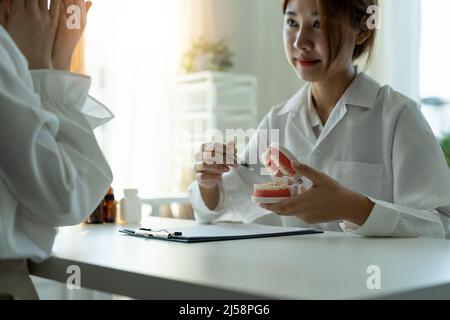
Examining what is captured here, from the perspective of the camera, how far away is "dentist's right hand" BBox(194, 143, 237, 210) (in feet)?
4.65

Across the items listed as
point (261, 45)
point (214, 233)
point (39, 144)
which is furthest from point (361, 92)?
point (261, 45)

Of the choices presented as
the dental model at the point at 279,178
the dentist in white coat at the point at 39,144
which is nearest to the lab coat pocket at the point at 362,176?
the dental model at the point at 279,178

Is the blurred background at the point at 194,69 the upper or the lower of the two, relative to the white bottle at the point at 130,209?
upper

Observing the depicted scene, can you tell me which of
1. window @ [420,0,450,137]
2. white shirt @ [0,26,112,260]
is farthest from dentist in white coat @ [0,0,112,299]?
window @ [420,0,450,137]

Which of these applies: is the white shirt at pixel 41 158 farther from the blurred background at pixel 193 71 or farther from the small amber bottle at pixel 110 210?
the blurred background at pixel 193 71

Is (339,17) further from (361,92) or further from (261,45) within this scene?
(261,45)

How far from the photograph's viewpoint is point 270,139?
5.84 ft

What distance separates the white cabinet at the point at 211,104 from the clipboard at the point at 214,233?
2.08 meters

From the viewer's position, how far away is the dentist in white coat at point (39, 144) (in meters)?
0.74

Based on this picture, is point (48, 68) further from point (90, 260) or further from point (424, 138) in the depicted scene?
point (424, 138)

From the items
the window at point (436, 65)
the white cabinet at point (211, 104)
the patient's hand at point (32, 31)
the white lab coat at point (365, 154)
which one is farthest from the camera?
the white cabinet at point (211, 104)

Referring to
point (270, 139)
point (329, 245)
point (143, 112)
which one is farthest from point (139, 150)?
A: point (329, 245)

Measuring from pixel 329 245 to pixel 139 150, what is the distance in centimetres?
231

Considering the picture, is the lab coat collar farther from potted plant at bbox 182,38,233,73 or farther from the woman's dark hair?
potted plant at bbox 182,38,233,73
